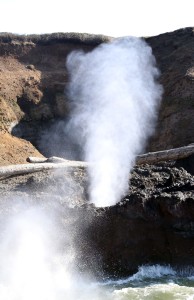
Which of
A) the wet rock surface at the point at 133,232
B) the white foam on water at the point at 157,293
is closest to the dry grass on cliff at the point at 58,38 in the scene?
the wet rock surface at the point at 133,232

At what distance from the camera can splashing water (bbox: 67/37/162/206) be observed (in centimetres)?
1741

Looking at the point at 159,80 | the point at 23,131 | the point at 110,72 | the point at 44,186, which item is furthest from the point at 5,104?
the point at 44,186

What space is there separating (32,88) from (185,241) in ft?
47.3

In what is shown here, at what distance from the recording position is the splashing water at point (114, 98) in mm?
17406

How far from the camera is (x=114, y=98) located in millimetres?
19922

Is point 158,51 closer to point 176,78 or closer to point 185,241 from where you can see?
point 176,78

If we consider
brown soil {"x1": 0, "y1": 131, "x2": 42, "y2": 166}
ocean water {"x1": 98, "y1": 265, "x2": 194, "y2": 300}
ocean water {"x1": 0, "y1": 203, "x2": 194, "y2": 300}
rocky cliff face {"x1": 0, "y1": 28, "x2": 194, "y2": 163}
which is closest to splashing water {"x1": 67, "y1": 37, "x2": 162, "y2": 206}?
rocky cliff face {"x1": 0, "y1": 28, "x2": 194, "y2": 163}

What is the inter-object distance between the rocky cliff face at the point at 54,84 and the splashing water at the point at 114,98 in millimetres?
616

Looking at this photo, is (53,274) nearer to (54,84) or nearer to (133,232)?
(133,232)

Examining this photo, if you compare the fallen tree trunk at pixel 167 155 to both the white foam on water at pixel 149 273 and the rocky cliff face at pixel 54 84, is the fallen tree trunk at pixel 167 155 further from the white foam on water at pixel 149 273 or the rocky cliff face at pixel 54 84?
the white foam on water at pixel 149 273

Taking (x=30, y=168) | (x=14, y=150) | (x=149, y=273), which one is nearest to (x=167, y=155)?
(x=30, y=168)

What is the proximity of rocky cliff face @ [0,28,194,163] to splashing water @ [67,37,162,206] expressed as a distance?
24.3 inches

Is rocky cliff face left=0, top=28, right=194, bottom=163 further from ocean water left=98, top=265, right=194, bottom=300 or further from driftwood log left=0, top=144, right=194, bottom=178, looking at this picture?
ocean water left=98, top=265, right=194, bottom=300

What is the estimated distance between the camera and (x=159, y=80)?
21578mm
